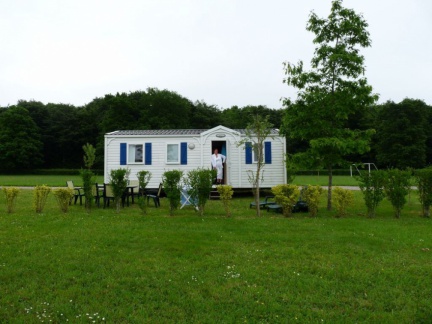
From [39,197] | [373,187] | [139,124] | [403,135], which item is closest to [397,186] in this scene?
[373,187]

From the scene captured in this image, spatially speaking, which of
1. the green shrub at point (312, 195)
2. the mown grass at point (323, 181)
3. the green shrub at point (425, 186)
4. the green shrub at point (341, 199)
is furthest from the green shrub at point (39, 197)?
the mown grass at point (323, 181)

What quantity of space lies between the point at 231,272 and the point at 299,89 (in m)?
7.02

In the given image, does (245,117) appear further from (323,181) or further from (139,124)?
(323,181)

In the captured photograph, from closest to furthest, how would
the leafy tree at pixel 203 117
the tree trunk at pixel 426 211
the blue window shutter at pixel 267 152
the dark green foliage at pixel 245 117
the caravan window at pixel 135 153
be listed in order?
1. the tree trunk at pixel 426 211
2. the blue window shutter at pixel 267 152
3. the caravan window at pixel 135 153
4. the leafy tree at pixel 203 117
5. the dark green foliage at pixel 245 117

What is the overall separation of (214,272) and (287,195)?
4.70m

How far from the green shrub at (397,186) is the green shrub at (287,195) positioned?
2200 millimetres

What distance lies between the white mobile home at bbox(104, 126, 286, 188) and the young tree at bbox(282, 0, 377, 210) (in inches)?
153

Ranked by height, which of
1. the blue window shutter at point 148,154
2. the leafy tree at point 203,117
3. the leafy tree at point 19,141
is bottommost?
the blue window shutter at point 148,154

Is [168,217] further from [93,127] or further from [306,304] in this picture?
[93,127]

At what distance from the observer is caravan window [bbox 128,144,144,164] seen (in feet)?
46.9

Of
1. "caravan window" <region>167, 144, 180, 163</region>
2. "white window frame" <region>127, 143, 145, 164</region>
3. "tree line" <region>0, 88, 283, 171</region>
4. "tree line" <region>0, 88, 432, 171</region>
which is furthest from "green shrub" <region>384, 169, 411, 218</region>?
"tree line" <region>0, 88, 283, 171</region>

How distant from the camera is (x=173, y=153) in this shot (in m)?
14.2

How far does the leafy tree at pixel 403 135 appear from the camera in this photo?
129ft

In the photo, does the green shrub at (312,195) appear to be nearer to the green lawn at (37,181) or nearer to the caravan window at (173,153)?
the caravan window at (173,153)
